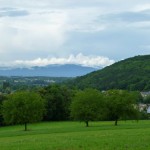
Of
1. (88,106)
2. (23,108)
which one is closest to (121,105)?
(88,106)

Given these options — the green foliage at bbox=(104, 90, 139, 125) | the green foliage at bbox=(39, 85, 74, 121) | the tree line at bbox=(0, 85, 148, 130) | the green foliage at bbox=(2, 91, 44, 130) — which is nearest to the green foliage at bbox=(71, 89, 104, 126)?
the tree line at bbox=(0, 85, 148, 130)

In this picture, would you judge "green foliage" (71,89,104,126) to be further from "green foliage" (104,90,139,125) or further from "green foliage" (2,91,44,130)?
"green foliage" (2,91,44,130)

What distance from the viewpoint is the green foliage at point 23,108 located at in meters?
75.4

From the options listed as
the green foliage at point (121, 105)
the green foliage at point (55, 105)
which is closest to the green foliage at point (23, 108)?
the green foliage at point (121, 105)

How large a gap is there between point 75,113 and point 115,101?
8623mm

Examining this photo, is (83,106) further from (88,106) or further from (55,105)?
(55,105)

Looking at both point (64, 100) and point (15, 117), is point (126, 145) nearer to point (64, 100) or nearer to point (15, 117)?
point (15, 117)

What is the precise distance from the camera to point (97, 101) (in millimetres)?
80250

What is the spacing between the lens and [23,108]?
75562 mm

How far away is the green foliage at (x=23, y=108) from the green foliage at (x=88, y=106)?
7.17 metres

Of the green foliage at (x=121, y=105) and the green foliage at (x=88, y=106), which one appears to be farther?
the green foliage at (x=121, y=105)

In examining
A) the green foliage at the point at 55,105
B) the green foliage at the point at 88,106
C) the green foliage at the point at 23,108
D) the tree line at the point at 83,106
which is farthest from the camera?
the green foliage at the point at 55,105

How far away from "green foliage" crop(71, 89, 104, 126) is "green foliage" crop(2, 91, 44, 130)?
23.5 feet

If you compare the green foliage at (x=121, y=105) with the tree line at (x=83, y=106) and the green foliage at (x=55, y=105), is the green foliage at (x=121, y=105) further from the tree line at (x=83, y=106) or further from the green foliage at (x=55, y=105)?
the green foliage at (x=55, y=105)
